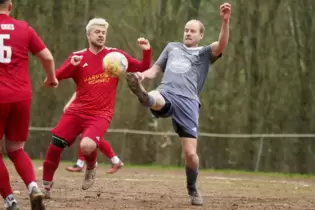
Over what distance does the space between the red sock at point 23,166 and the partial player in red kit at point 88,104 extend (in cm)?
157

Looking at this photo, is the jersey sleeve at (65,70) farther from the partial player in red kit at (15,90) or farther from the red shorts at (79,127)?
the partial player in red kit at (15,90)

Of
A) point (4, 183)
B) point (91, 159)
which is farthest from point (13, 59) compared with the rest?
point (91, 159)

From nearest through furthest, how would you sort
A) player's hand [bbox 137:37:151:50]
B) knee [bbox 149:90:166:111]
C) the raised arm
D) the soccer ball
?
the soccer ball, knee [bbox 149:90:166:111], the raised arm, player's hand [bbox 137:37:151:50]

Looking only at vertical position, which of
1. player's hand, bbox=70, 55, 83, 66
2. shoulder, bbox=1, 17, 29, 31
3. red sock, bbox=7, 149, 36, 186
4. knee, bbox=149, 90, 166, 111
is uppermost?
shoulder, bbox=1, 17, 29, 31

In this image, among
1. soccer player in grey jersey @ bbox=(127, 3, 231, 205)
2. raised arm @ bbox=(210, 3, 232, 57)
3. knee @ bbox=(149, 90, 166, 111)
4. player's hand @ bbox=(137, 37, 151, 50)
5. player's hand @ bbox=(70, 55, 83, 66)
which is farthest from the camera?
player's hand @ bbox=(137, 37, 151, 50)

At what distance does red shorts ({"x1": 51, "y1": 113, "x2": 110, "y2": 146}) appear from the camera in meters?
8.77

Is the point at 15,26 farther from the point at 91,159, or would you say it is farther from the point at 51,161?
the point at 91,159

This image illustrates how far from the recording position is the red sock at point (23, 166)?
7.08 m

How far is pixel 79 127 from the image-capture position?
351 inches

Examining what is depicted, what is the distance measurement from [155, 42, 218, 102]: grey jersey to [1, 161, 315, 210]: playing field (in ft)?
4.12

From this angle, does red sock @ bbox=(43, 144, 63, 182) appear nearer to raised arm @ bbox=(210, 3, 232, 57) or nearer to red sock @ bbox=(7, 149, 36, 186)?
red sock @ bbox=(7, 149, 36, 186)

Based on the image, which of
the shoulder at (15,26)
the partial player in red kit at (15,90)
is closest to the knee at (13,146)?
the partial player in red kit at (15,90)

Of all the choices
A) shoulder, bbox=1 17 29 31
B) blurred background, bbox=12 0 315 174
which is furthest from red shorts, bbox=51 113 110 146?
blurred background, bbox=12 0 315 174

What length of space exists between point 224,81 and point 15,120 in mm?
13101
